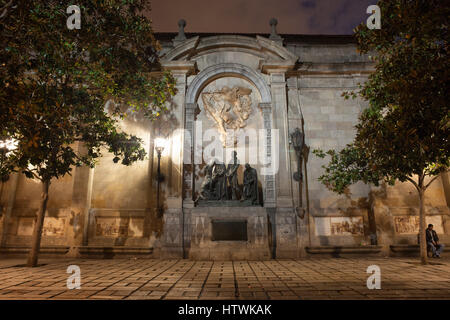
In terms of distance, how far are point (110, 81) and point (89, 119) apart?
1.66 metres

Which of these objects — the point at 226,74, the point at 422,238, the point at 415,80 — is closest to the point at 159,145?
the point at 226,74

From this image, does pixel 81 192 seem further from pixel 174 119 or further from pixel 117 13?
pixel 117 13

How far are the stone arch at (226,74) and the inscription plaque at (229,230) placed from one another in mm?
6388

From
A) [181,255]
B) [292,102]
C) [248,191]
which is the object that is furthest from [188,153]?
[292,102]

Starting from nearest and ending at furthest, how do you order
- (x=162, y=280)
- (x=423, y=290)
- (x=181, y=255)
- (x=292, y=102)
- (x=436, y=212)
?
1. (x=423, y=290)
2. (x=162, y=280)
3. (x=181, y=255)
4. (x=436, y=212)
5. (x=292, y=102)

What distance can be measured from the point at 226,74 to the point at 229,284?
443 inches

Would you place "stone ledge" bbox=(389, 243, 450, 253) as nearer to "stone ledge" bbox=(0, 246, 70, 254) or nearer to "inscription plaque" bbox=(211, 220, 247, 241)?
"inscription plaque" bbox=(211, 220, 247, 241)

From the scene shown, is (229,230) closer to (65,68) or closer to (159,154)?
(159,154)

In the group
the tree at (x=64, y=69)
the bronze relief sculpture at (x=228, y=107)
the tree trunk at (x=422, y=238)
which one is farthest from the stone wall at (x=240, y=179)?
the tree at (x=64, y=69)

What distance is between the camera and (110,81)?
9.56 m

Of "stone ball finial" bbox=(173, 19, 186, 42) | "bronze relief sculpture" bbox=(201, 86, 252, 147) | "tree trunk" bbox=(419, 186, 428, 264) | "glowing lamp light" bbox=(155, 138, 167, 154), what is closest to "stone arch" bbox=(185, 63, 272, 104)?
"bronze relief sculpture" bbox=(201, 86, 252, 147)

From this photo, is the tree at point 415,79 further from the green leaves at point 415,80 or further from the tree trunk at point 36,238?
the tree trunk at point 36,238

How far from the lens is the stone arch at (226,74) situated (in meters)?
14.3

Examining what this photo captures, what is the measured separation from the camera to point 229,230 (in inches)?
459
